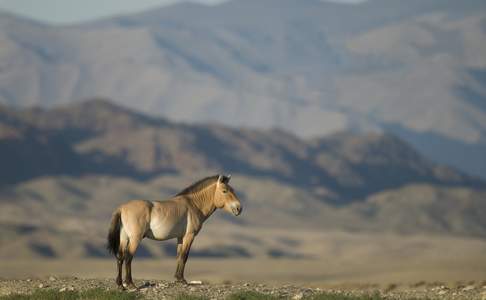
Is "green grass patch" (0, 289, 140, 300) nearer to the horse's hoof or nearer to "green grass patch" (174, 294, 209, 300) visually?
the horse's hoof

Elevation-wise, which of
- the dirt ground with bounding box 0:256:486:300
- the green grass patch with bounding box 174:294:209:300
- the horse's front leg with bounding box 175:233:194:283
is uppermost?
the dirt ground with bounding box 0:256:486:300

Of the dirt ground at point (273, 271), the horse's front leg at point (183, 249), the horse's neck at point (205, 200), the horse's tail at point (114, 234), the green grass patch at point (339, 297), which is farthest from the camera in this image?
the dirt ground at point (273, 271)

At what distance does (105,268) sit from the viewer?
3944 inches

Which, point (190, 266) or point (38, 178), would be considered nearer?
point (190, 266)

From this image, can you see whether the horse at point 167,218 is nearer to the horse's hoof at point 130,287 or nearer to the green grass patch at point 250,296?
the horse's hoof at point 130,287

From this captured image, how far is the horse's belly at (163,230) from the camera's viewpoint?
20.3 metres

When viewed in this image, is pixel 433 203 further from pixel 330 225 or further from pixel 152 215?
pixel 152 215

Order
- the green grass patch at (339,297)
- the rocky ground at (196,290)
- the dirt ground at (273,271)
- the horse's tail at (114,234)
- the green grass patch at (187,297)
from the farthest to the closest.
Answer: the dirt ground at (273,271) → the horse's tail at (114,234) → the rocky ground at (196,290) → the green grass patch at (339,297) → the green grass patch at (187,297)

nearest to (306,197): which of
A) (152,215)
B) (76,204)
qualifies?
(76,204)

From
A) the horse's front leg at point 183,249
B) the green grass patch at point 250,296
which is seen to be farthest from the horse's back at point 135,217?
the green grass patch at point 250,296

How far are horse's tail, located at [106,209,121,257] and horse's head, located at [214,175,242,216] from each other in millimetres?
1837

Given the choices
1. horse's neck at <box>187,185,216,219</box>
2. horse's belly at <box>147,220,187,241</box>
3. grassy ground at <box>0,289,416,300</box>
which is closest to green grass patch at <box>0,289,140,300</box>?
grassy ground at <box>0,289,416,300</box>

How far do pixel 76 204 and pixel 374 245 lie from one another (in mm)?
51626

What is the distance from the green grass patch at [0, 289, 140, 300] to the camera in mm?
19141
